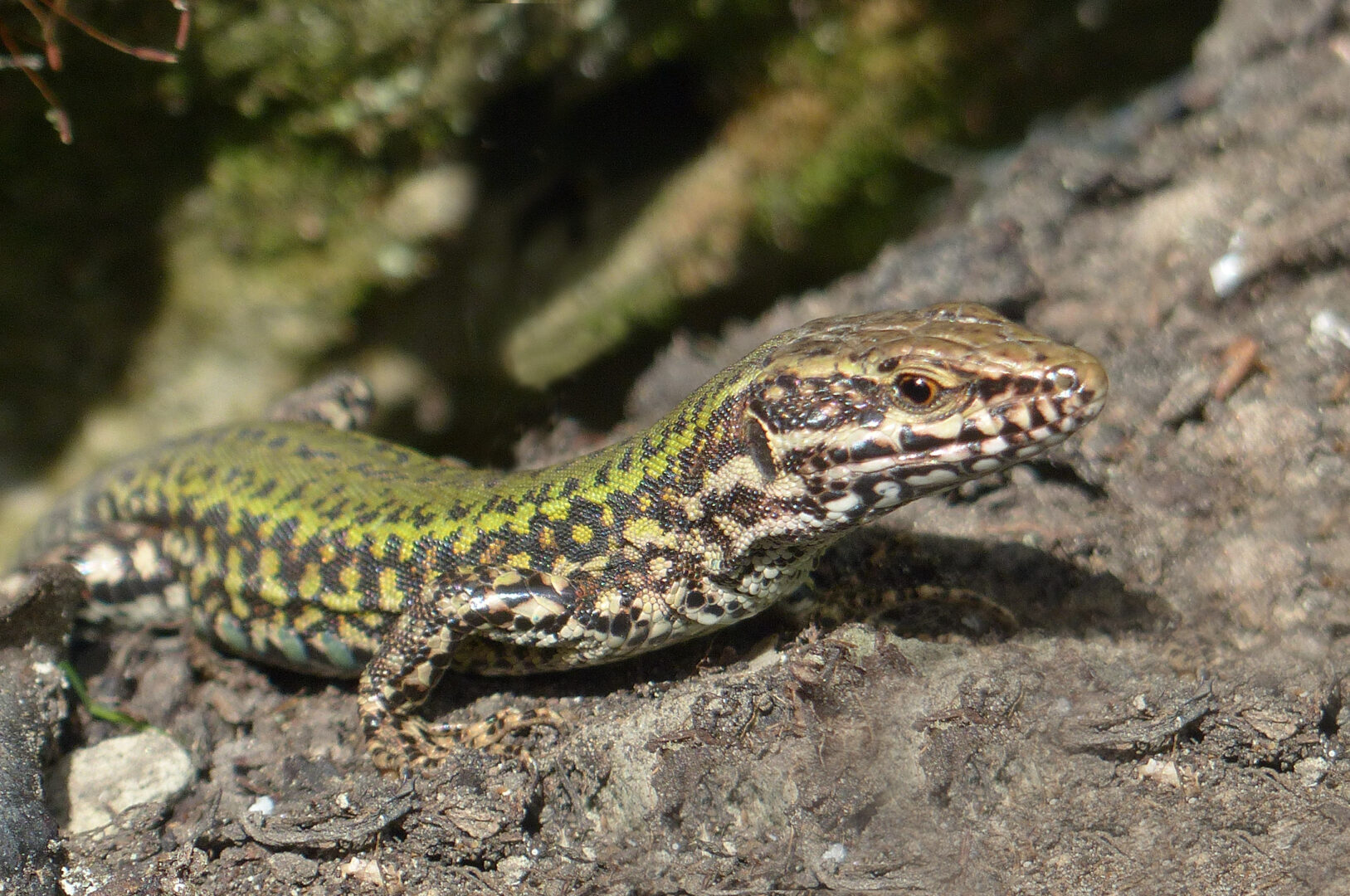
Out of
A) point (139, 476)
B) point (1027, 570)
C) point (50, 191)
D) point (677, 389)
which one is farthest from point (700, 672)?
A: point (50, 191)

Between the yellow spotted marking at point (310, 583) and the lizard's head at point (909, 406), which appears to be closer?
the lizard's head at point (909, 406)

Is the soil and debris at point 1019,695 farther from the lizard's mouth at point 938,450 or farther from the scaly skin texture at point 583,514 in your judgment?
the lizard's mouth at point 938,450

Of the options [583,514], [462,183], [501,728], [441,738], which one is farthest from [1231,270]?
[462,183]

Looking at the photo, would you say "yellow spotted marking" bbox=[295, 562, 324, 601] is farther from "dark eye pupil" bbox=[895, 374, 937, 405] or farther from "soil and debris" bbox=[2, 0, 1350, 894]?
"dark eye pupil" bbox=[895, 374, 937, 405]

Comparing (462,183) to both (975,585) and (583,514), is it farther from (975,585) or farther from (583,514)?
(975,585)

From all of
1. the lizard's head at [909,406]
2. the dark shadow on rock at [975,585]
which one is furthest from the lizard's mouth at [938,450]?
the dark shadow on rock at [975,585]

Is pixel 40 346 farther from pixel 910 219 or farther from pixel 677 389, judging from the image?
pixel 910 219
